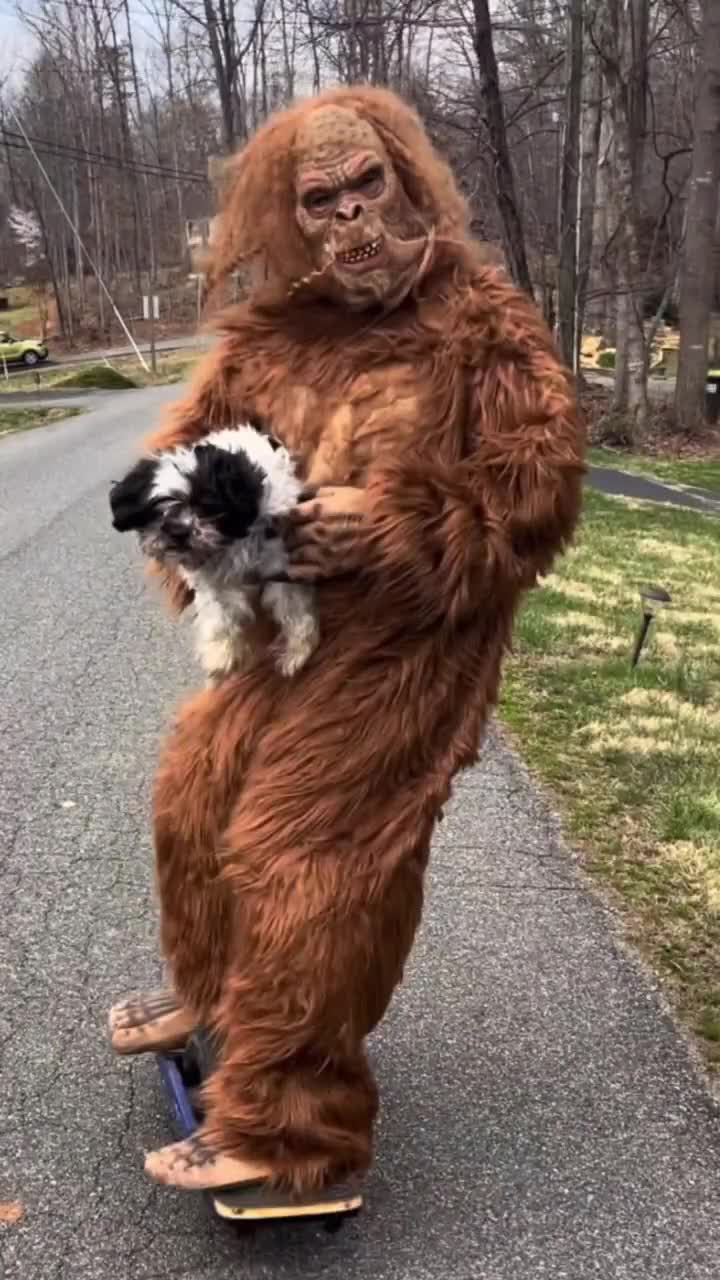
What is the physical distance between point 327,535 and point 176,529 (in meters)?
0.26

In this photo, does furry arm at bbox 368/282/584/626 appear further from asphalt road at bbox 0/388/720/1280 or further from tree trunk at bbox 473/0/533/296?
tree trunk at bbox 473/0/533/296

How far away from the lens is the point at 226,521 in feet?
6.80

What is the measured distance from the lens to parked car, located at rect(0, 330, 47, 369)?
41.9m

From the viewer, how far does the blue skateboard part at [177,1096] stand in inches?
97.4

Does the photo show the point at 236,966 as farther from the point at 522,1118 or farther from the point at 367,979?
the point at 522,1118

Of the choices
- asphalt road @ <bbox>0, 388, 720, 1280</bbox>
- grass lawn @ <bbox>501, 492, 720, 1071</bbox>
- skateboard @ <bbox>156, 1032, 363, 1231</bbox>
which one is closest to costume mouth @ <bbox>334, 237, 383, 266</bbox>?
skateboard @ <bbox>156, 1032, 363, 1231</bbox>

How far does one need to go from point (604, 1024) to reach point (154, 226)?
60.0m

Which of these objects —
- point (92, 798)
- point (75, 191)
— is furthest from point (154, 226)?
point (92, 798)

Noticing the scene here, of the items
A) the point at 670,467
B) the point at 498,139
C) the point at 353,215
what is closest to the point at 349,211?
the point at 353,215

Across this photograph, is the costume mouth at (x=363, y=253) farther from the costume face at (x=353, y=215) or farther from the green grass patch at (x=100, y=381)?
the green grass patch at (x=100, y=381)

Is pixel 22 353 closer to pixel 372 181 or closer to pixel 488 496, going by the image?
pixel 372 181

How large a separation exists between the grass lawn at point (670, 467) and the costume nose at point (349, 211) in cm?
1442

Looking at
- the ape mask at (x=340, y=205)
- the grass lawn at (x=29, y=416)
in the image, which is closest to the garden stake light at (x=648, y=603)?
the ape mask at (x=340, y=205)

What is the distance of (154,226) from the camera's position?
58.5 meters
